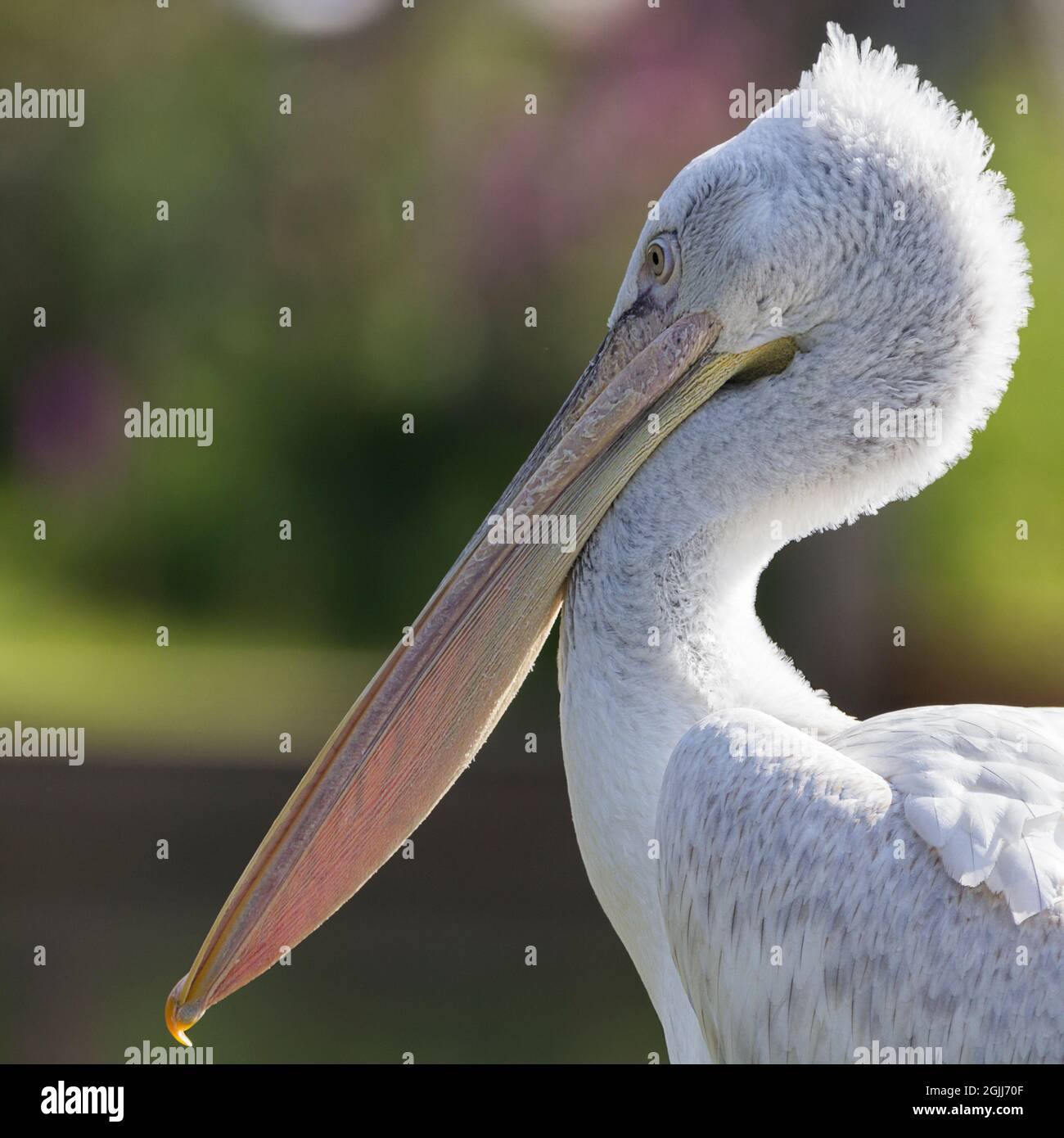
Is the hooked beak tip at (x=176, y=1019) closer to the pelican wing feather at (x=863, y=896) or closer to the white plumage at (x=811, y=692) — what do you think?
the white plumage at (x=811, y=692)

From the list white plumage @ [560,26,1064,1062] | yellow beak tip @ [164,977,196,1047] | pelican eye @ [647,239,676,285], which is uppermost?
pelican eye @ [647,239,676,285]

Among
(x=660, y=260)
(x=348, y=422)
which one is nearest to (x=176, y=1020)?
(x=660, y=260)

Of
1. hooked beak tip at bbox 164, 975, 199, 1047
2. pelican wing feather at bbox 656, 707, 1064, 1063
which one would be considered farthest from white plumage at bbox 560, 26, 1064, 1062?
hooked beak tip at bbox 164, 975, 199, 1047

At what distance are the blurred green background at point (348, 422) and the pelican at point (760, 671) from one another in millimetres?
3939

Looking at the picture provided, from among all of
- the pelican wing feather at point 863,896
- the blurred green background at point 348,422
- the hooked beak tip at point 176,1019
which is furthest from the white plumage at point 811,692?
the blurred green background at point 348,422

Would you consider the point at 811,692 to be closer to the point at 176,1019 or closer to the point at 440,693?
the point at 440,693

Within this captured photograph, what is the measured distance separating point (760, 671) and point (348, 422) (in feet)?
30.4

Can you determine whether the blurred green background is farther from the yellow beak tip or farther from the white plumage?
the white plumage

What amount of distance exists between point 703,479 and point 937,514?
7.82 metres

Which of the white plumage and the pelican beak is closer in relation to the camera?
the white plumage

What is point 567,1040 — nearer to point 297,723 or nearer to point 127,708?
point 297,723

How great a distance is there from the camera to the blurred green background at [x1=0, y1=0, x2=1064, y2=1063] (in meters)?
7.53

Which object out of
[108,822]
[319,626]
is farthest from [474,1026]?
[319,626]

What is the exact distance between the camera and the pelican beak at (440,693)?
2.83 m
